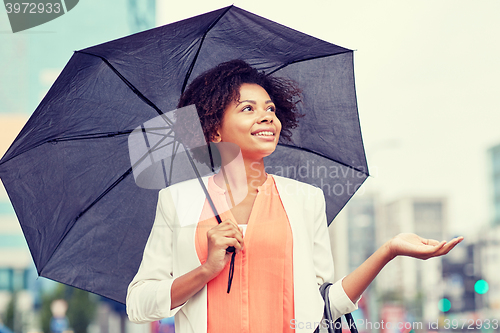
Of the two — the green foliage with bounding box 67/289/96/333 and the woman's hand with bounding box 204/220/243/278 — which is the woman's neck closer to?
the woman's hand with bounding box 204/220/243/278

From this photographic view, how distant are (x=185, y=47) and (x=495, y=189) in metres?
89.0

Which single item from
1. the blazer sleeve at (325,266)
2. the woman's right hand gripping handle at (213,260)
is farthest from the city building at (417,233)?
the woman's right hand gripping handle at (213,260)

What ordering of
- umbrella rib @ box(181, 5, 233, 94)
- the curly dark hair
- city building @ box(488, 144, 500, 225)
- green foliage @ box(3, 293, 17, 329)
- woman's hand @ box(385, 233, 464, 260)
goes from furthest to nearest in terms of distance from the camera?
city building @ box(488, 144, 500, 225), green foliage @ box(3, 293, 17, 329), the curly dark hair, umbrella rib @ box(181, 5, 233, 94), woman's hand @ box(385, 233, 464, 260)

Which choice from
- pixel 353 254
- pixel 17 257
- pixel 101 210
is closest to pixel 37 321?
pixel 17 257

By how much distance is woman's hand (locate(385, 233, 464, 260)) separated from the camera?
6.19 feet

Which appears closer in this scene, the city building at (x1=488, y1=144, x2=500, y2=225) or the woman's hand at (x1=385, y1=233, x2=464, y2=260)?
the woman's hand at (x1=385, y1=233, x2=464, y2=260)

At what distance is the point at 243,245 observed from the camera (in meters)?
2.03

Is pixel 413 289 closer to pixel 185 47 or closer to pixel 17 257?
pixel 17 257

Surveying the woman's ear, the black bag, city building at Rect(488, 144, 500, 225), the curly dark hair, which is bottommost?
the black bag

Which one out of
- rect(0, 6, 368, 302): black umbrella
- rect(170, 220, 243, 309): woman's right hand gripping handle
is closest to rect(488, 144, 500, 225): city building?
rect(0, 6, 368, 302): black umbrella

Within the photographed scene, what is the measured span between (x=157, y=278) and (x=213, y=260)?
37 cm

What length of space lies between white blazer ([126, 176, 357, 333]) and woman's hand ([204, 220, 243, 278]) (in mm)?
151

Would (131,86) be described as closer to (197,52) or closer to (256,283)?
(197,52)

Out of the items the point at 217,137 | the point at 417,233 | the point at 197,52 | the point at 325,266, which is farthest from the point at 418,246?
the point at 417,233
